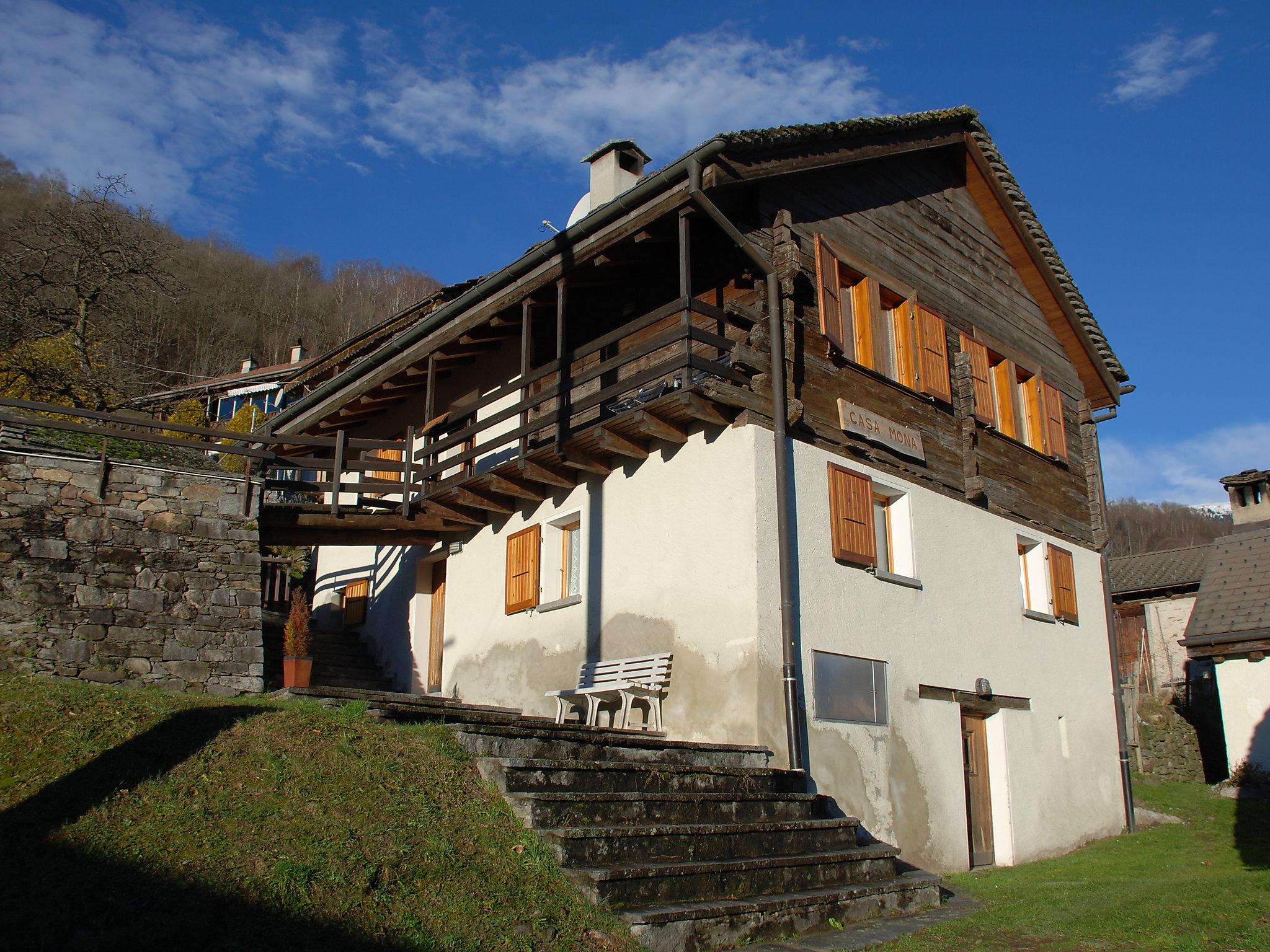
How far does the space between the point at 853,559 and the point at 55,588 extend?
8.99 m

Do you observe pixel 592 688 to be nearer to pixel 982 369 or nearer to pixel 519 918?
pixel 519 918

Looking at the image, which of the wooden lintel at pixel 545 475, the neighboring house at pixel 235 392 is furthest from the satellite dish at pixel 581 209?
the neighboring house at pixel 235 392

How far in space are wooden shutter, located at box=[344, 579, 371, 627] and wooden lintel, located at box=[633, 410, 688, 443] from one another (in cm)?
860

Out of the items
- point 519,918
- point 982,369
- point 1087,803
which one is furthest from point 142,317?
point 519,918

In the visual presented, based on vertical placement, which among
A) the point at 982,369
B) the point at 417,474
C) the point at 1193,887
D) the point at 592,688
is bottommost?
the point at 1193,887

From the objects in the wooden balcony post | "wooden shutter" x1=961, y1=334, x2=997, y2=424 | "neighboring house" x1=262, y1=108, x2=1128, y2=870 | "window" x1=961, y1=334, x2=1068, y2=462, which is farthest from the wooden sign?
the wooden balcony post

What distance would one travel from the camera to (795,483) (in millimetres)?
11117

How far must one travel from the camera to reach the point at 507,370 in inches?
600

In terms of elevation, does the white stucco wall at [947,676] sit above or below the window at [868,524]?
below

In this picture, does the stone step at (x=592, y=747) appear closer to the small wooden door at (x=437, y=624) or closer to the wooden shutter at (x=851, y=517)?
the wooden shutter at (x=851, y=517)

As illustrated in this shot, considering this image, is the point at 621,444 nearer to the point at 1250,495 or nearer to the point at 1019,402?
the point at 1019,402

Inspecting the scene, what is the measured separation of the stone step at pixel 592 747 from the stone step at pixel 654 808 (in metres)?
0.64

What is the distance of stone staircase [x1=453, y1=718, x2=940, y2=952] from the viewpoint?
6.44 meters

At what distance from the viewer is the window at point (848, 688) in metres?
10.6
